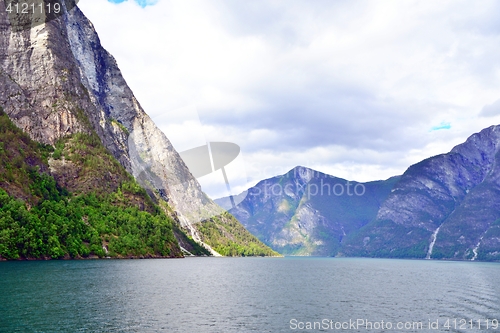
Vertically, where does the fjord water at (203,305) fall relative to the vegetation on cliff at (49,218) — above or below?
below

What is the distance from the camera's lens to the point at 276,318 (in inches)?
2114

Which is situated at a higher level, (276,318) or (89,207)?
(89,207)

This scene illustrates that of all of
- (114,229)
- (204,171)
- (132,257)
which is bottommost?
(132,257)

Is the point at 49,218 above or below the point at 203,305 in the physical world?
above

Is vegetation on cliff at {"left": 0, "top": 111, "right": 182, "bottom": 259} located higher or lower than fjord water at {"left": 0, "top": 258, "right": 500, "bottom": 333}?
higher

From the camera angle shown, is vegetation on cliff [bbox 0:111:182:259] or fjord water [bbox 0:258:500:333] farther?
vegetation on cliff [bbox 0:111:182:259]

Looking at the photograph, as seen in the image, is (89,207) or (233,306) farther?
(89,207)

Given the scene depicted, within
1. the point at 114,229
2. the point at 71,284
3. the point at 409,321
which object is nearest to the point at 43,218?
the point at 114,229

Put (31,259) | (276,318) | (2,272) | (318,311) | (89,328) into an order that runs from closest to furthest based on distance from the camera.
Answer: (89,328) → (276,318) → (318,311) → (2,272) → (31,259)

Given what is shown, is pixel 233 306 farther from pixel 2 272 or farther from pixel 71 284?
pixel 2 272

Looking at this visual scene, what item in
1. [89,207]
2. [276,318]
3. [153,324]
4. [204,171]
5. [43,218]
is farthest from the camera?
[89,207]

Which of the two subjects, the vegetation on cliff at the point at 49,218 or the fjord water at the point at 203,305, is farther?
the vegetation on cliff at the point at 49,218

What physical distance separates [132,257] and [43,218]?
133 ft

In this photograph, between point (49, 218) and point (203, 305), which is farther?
point (49, 218)
